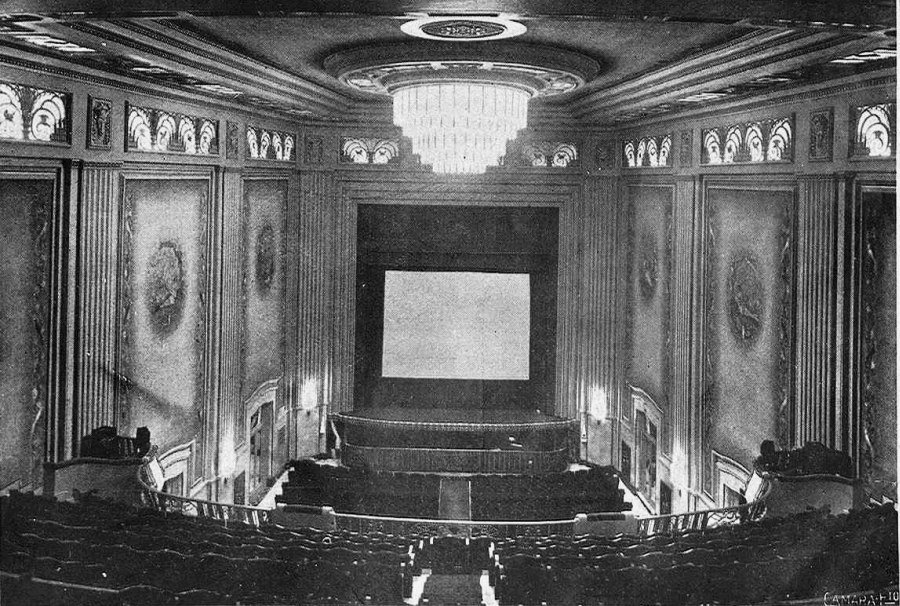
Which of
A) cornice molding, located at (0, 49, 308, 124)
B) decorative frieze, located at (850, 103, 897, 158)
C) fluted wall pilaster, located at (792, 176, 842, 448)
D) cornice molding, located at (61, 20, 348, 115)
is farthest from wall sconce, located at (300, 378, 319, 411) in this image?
decorative frieze, located at (850, 103, 897, 158)

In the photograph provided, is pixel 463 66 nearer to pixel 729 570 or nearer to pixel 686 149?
pixel 729 570

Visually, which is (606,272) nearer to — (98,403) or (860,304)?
(860,304)

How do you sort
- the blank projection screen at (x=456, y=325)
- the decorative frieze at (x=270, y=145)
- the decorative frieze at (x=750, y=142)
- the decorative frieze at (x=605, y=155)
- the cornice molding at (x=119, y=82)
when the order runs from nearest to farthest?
the cornice molding at (x=119, y=82) < the decorative frieze at (x=750, y=142) < the decorative frieze at (x=270, y=145) < the decorative frieze at (x=605, y=155) < the blank projection screen at (x=456, y=325)

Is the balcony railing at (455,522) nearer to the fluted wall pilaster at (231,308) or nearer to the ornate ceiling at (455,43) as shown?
the fluted wall pilaster at (231,308)

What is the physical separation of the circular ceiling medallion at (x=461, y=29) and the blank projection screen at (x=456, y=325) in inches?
347

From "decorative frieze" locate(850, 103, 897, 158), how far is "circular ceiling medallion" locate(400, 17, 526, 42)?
127 inches

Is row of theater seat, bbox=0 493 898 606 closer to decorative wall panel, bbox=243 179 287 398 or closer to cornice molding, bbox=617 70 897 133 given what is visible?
cornice molding, bbox=617 70 897 133

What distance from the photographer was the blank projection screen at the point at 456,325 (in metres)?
14.7

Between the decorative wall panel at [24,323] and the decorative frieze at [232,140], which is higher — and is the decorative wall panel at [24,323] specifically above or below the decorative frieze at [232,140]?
below

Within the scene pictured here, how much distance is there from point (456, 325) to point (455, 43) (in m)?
8.56

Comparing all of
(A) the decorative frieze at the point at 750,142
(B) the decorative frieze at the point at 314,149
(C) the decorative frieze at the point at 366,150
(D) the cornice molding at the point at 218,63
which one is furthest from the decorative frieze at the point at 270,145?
(A) the decorative frieze at the point at 750,142

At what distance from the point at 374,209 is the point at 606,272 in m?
4.13

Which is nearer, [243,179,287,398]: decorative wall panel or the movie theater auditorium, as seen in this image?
the movie theater auditorium

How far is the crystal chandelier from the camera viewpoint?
7180 millimetres
